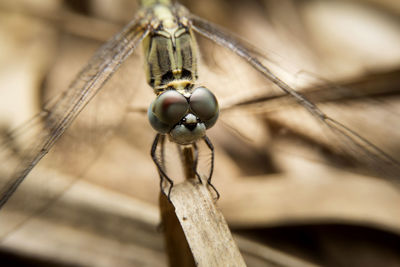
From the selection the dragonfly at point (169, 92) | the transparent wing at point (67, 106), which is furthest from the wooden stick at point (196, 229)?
the transparent wing at point (67, 106)

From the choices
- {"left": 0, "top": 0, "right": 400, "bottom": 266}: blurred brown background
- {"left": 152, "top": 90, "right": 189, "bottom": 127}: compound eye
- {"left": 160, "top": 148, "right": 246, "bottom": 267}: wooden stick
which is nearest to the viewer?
{"left": 160, "top": 148, "right": 246, "bottom": 267}: wooden stick

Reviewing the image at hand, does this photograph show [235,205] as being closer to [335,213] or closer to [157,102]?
[335,213]

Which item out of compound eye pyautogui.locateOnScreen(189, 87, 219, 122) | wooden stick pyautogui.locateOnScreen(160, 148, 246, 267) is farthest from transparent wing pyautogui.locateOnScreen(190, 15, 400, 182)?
wooden stick pyautogui.locateOnScreen(160, 148, 246, 267)

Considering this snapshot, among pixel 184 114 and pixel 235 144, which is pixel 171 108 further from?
pixel 235 144

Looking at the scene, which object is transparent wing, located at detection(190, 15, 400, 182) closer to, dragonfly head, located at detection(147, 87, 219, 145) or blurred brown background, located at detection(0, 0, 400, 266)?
blurred brown background, located at detection(0, 0, 400, 266)

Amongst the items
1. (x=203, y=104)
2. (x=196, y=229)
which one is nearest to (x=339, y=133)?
(x=203, y=104)

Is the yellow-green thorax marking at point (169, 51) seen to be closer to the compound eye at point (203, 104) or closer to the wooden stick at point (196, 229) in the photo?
the compound eye at point (203, 104)
